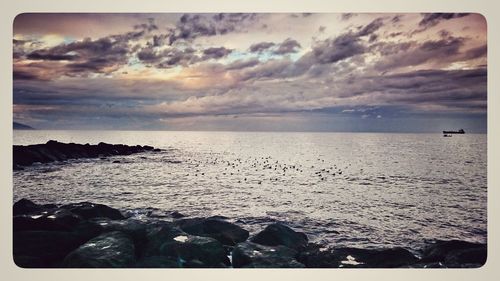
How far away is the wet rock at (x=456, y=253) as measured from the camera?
Result: 4406mm

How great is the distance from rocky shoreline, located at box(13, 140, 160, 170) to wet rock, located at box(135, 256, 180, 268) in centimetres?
134

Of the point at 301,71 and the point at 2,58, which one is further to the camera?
the point at 301,71

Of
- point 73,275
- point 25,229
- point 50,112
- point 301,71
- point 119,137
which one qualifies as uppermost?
point 301,71

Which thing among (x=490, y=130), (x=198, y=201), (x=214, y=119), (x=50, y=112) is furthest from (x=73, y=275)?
(x=490, y=130)

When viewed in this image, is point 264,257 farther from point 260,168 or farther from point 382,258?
point 382,258

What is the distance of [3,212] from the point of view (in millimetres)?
4379

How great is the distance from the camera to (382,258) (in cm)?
441

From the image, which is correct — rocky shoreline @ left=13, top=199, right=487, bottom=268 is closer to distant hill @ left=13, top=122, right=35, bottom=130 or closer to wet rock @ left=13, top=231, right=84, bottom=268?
wet rock @ left=13, top=231, right=84, bottom=268

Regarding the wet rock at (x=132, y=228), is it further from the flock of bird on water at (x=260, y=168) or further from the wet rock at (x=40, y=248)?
the flock of bird on water at (x=260, y=168)

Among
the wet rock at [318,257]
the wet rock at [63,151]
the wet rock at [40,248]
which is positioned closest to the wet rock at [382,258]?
the wet rock at [318,257]

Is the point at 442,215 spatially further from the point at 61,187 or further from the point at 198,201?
the point at 61,187

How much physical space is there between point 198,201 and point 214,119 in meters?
1.13

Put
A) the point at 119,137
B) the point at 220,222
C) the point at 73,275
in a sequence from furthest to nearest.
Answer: the point at 119,137 → the point at 220,222 → the point at 73,275

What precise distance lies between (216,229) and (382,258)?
77.5 inches
